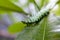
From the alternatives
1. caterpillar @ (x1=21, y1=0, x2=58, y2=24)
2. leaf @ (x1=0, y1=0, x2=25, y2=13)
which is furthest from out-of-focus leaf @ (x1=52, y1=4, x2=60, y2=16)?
leaf @ (x1=0, y1=0, x2=25, y2=13)

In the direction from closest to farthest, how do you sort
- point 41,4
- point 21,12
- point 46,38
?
point 46,38 → point 21,12 → point 41,4

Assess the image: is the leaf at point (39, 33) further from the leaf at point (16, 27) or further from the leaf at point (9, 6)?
the leaf at point (9, 6)

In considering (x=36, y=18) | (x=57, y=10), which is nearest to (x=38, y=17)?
(x=36, y=18)

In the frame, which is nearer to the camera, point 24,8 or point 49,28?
point 49,28

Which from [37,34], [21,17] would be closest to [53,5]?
[21,17]

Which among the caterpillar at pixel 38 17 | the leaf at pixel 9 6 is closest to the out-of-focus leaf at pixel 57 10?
the caterpillar at pixel 38 17

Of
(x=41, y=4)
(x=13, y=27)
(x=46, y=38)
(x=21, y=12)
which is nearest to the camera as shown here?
(x=46, y=38)

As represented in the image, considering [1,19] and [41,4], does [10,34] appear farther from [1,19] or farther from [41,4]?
[41,4]
